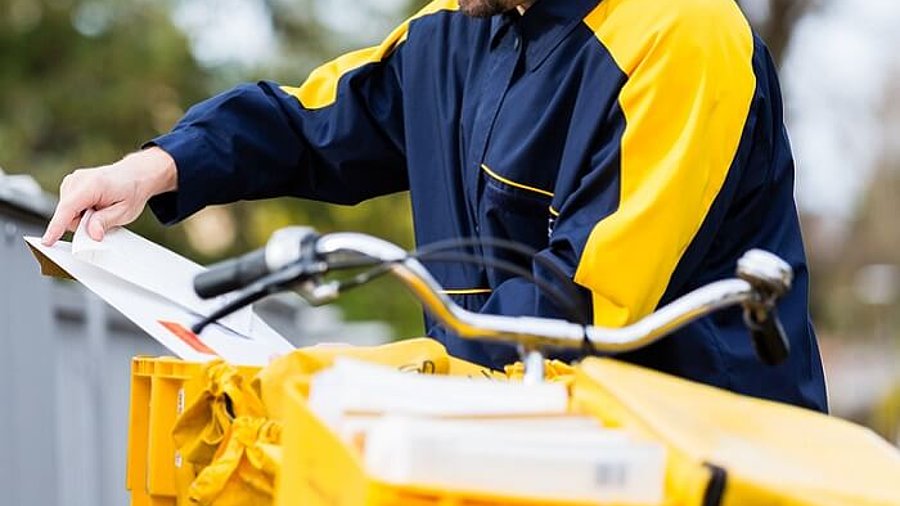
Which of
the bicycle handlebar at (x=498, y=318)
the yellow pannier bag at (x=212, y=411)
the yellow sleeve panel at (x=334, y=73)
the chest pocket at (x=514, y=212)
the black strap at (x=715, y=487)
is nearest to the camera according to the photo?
the black strap at (x=715, y=487)

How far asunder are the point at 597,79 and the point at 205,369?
0.94 metres

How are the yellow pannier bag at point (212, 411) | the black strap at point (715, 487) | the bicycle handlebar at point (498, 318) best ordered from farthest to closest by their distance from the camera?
the yellow pannier bag at point (212, 411), the bicycle handlebar at point (498, 318), the black strap at point (715, 487)

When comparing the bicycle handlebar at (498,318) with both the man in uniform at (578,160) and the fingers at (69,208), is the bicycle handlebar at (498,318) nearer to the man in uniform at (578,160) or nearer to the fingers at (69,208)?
the man in uniform at (578,160)

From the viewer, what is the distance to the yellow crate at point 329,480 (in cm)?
191

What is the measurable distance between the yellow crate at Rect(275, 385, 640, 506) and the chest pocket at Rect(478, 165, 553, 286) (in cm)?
107

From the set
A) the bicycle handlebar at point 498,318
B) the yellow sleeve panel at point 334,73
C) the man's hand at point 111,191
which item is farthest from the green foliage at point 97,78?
the bicycle handlebar at point 498,318

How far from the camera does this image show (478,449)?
1894 millimetres

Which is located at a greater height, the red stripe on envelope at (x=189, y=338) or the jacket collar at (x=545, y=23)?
the jacket collar at (x=545, y=23)

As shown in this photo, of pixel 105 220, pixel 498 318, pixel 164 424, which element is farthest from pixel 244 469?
pixel 105 220

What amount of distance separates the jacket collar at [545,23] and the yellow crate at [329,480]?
4.08ft

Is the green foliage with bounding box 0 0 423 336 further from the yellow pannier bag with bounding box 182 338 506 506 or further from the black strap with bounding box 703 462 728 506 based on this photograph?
the black strap with bounding box 703 462 728 506

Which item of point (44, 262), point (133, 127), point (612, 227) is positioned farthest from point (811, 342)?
point (133, 127)

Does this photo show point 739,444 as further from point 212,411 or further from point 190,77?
point 190,77

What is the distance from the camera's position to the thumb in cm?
332
